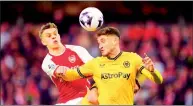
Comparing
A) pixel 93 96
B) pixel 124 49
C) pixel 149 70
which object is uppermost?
pixel 149 70

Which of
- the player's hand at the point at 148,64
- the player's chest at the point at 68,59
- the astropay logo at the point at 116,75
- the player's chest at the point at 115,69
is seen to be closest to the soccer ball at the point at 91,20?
the player's chest at the point at 68,59

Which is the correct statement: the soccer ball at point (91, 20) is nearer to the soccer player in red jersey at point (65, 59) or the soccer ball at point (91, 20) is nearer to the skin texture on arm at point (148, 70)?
the soccer player in red jersey at point (65, 59)

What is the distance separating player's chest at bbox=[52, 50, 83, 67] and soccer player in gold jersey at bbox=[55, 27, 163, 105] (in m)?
0.88

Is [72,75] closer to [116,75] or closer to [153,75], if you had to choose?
[116,75]

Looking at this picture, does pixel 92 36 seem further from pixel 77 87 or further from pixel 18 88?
pixel 77 87

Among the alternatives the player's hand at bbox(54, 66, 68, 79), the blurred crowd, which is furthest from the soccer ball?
the blurred crowd

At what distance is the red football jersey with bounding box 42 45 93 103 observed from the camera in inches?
380

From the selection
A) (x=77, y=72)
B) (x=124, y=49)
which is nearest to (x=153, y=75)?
(x=77, y=72)

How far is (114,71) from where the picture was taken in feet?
28.2

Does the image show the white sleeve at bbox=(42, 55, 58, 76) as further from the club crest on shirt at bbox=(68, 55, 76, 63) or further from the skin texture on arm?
the skin texture on arm

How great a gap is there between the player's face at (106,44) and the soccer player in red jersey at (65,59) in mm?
944

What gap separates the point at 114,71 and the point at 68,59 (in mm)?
1273

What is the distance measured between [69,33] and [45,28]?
8.70m

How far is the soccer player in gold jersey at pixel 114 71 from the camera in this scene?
8.54m
